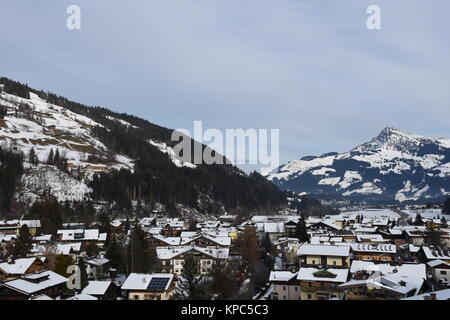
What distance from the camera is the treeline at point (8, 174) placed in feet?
281

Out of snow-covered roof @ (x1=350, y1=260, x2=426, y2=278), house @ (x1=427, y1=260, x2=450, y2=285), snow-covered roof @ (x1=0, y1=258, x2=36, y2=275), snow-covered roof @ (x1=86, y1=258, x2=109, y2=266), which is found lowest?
house @ (x1=427, y1=260, x2=450, y2=285)

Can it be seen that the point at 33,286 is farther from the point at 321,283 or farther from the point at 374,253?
the point at 374,253

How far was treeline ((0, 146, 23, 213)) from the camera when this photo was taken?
8553 centimetres

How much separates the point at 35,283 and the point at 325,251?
78.5ft

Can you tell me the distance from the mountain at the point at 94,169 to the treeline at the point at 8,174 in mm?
223

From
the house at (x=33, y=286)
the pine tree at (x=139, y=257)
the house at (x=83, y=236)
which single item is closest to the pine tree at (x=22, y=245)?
the house at (x=83, y=236)

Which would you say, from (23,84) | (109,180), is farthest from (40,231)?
(23,84)

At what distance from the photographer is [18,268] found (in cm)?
3259

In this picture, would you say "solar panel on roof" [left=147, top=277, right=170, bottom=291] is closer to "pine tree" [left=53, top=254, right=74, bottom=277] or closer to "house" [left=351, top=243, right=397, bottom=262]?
"pine tree" [left=53, top=254, right=74, bottom=277]

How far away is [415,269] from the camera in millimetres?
30031

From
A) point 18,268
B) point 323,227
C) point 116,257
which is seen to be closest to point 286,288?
point 116,257

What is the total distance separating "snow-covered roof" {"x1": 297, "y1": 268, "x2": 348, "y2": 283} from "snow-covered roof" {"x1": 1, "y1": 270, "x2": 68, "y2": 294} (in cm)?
1727

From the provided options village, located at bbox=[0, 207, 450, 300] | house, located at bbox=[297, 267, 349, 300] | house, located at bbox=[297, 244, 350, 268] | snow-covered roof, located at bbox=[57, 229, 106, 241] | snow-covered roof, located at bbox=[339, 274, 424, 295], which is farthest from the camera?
snow-covered roof, located at bbox=[57, 229, 106, 241]

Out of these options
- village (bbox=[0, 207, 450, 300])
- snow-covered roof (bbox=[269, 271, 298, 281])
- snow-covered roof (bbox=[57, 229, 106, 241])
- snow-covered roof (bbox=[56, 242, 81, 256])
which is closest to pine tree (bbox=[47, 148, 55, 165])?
village (bbox=[0, 207, 450, 300])
